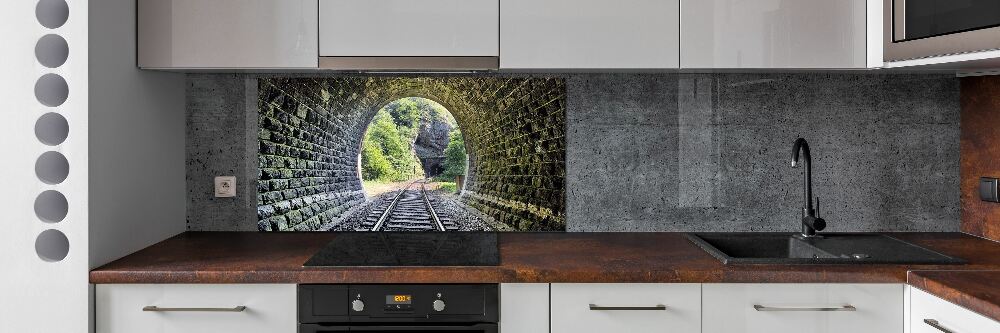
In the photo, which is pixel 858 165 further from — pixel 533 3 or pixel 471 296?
pixel 471 296

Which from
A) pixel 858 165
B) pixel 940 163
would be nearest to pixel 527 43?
pixel 858 165

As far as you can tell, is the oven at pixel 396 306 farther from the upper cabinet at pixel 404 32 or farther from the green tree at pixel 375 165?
the green tree at pixel 375 165

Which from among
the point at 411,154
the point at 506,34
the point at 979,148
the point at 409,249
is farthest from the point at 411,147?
the point at 979,148

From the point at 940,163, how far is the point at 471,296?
73.0 inches

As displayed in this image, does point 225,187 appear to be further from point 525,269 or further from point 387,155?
point 525,269

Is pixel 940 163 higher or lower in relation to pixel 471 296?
higher

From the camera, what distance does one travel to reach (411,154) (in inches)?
102

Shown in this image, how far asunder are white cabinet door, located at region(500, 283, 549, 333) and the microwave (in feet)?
A: 4.18

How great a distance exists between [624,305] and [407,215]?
1.04 meters

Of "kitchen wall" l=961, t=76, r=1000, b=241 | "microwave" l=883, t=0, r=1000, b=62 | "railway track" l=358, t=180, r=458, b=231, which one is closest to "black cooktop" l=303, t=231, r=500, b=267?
"railway track" l=358, t=180, r=458, b=231
